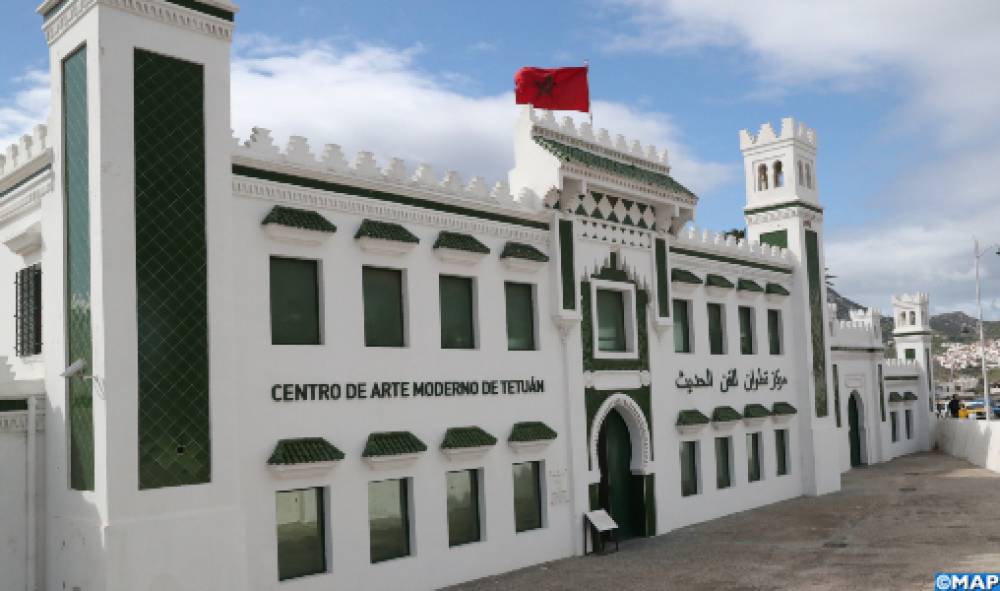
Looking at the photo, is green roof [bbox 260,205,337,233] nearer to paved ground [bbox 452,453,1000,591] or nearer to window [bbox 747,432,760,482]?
paved ground [bbox 452,453,1000,591]

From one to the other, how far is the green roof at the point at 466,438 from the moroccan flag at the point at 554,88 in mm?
6816

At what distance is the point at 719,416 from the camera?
2261 centimetres

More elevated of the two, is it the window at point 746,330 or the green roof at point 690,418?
the window at point 746,330

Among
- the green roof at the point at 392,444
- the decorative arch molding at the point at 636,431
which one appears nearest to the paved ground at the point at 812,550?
the decorative arch molding at the point at 636,431

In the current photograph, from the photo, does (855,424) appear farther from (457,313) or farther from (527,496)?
(457,313)

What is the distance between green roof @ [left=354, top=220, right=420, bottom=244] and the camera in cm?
1461

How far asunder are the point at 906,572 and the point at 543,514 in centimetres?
629

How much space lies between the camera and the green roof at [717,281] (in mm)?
23266

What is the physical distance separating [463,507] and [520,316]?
151 inches

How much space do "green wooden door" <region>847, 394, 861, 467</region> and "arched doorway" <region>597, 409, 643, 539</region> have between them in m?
18.8

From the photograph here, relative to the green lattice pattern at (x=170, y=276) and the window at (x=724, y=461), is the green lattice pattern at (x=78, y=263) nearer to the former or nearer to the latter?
the green lattice pattern at (x=170, y=276)

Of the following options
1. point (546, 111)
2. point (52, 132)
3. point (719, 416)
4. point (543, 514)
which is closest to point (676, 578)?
point (543, 514)

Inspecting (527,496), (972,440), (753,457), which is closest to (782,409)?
(753,457)

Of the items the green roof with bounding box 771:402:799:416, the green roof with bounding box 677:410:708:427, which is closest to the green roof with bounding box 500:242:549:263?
the green roof with bounding box 677:410:708:427
